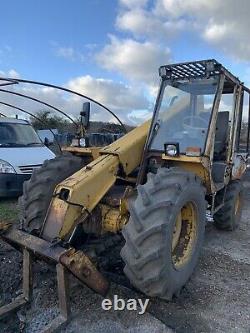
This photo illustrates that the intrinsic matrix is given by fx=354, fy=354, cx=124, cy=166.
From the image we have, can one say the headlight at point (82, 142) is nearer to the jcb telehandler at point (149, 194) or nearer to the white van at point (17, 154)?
the jcb telehandler at point (149, 194)

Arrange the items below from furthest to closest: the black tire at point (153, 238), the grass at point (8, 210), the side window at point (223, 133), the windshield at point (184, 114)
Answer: the grass at point (8, 210) < the side window at point (223, 133) < the windshield at point (184, 114) < the black tire at point (153, 238)

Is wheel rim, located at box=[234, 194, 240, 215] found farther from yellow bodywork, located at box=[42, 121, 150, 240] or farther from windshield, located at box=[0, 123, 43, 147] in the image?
windshield, located at box=[0, 123, 43, 147]

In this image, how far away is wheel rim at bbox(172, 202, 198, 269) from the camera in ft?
13.5

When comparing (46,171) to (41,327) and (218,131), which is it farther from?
(218,131)

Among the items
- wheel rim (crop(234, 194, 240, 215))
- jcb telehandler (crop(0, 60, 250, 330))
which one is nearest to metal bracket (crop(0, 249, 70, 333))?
jcb telehandler (crop(0, 60, 250, 330))

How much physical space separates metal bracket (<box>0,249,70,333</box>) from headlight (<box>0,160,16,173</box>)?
187 inches

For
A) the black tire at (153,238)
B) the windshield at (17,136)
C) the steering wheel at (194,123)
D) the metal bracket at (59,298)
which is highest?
the steering wheel at (194,123)

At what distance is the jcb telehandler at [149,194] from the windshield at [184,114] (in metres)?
0.01

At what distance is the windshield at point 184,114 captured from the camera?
4828 mm

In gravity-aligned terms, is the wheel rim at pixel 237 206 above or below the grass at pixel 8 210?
above

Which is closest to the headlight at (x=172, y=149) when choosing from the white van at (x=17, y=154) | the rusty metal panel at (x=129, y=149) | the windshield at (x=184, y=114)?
the windshield at (x=184, y=114)

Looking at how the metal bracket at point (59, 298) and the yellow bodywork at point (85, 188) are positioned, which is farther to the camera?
the yellow bodywork at point (85, 188)

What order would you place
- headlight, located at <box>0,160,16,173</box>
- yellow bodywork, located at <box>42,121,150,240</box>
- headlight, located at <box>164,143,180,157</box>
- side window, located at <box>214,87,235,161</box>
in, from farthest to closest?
headlight, located at <box>0,160,16,173</box>, side window, located at <box>214,87,235,161</box>, headlight, located at <box>164,143,180,157</box>, yellow bodywork, located at <box>42,121,150,240</box>

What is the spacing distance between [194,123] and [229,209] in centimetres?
202
